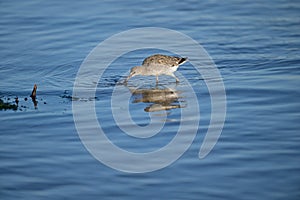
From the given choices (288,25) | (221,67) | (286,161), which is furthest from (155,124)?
(288,25)

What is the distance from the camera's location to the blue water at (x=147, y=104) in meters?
8.33

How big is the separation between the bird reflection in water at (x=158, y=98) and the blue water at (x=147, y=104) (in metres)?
0.29

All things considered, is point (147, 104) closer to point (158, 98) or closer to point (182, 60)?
point (158, 98)

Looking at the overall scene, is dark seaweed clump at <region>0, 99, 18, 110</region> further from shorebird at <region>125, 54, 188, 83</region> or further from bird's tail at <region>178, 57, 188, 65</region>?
bird's tail at <region>178, 57, 188, 65</region>

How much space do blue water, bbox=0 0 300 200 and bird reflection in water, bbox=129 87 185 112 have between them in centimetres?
29

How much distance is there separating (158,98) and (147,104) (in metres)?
0.45

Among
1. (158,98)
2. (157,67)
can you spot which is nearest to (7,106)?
(158,98)

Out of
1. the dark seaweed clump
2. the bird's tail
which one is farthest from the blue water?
the bird's tail

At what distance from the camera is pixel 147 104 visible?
38.9 feet

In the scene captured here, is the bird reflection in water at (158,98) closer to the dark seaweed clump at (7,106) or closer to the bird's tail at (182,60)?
the bird's tail at (182,60)

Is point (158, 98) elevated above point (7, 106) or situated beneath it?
elevated above

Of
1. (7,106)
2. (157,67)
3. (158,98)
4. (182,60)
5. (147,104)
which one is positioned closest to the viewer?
(7,106)

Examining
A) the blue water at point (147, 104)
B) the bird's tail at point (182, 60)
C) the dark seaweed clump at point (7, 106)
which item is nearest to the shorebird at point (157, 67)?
the bird's tail at point (182, 60)

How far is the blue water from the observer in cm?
833
